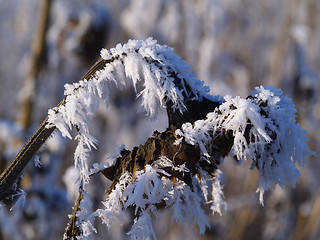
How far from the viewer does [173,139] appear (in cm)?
77

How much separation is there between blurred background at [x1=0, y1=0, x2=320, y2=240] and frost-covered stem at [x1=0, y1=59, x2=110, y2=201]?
0.72 feet

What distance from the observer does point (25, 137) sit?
2701 mm

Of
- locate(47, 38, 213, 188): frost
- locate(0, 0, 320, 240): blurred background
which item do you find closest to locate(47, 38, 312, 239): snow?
locate(47, 38, 213, 188): frost

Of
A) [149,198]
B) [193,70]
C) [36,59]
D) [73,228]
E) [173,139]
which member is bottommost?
[73,228]

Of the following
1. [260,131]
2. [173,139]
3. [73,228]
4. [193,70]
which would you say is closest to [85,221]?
[73,228]

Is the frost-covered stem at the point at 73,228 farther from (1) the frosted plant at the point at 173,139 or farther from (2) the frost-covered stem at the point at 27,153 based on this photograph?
(2) the frost-covered stem at the point at 27,153

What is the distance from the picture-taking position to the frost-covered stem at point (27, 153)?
84 cm

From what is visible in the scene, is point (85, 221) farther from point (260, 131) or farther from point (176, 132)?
point (260, 131)

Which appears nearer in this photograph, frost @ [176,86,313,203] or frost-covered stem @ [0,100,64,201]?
frost @ [176,86,313,203]

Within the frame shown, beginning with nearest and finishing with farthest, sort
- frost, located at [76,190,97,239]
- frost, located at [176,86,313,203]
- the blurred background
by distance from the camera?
frost, located at [176,86,313,203] → frost, located at [76,190,97,239] → the blurred background

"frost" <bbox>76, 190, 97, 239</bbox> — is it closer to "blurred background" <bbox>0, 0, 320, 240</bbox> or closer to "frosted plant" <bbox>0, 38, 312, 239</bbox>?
"frosted plant" <bbox>0, 38, 312, 239</bbox>

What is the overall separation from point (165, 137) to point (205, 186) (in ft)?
Answer: 0.55

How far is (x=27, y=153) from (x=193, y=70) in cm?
463

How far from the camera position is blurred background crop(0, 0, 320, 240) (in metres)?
2.74
